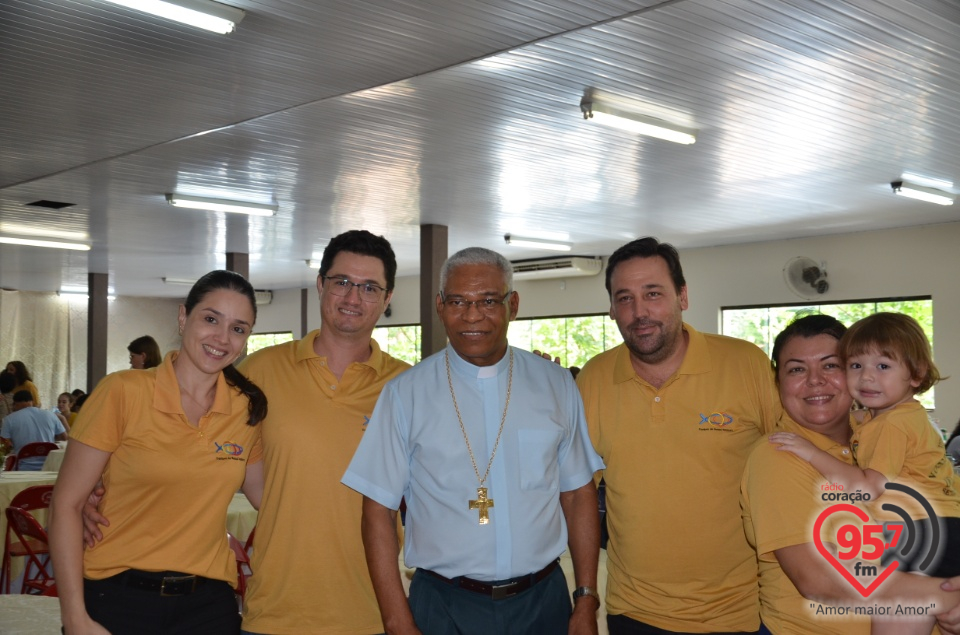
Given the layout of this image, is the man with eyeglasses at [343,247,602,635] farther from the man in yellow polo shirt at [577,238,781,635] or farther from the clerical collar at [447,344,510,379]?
the man in yellow polo shirt at [577,238,781,635]

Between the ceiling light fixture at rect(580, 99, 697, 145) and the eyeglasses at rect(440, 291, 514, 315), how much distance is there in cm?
469

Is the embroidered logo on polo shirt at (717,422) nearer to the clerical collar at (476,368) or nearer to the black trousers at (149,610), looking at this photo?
the clerical collar at (476,368)

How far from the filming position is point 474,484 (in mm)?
2426

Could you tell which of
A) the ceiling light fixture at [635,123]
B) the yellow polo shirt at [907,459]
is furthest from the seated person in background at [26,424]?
the yellow polo shirt at [907,459]

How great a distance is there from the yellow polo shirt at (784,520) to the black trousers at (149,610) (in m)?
1.52

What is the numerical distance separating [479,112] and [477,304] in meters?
5.11

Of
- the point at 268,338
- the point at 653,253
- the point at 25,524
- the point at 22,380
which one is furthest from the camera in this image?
the point at 268,338

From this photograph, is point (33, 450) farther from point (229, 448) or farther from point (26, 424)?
point (229, 448)

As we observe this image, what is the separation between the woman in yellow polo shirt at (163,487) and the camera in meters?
2.38

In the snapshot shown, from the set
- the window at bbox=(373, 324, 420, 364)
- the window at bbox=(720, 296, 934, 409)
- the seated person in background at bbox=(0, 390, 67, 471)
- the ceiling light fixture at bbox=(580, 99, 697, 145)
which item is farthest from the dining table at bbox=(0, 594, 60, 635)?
the window at bbox=(373, 324, 420, 364)

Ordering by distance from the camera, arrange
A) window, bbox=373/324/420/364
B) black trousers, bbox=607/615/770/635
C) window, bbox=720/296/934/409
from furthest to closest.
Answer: window, bbox=373/324/420/364 < window, bbox=720/296/934/409 < black trousers, bbox=607/615/770/635

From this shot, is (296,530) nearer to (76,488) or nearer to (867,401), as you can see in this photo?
(76,488)

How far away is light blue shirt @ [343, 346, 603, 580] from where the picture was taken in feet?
7.88

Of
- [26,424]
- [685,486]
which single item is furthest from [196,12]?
[26,424]
